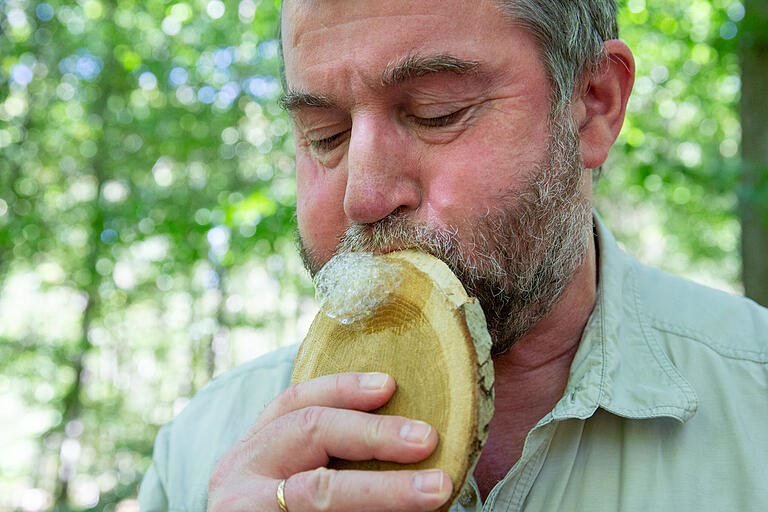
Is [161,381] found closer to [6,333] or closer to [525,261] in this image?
[6,333]

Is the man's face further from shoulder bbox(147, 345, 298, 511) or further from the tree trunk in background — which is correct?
the tree trunk in background

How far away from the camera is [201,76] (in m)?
7.46

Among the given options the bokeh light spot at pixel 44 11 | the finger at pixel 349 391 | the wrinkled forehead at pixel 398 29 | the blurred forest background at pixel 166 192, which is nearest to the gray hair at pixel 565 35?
the wrinkled forehead at pixel 398 29

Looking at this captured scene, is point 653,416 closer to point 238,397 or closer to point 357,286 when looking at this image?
point 357,286

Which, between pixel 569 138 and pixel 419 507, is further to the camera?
pixel 569 138

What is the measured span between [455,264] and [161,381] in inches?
690

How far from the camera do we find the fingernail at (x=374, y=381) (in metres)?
1.17

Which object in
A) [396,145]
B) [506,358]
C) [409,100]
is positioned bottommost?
[506,358]

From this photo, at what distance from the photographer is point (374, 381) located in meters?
1.18

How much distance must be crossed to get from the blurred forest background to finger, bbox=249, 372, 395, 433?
3883mm

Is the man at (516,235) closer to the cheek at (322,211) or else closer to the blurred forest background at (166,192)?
the cheek at (322,211)

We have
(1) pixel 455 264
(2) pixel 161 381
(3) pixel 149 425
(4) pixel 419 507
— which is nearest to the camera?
(4) pixel 419 507

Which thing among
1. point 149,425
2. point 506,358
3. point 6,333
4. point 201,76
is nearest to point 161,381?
point 149,425

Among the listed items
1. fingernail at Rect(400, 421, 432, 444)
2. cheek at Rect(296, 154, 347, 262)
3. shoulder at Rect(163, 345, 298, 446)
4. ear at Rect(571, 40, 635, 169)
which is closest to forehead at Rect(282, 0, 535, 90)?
cheek at Rect(296, 154, 347, 262)
